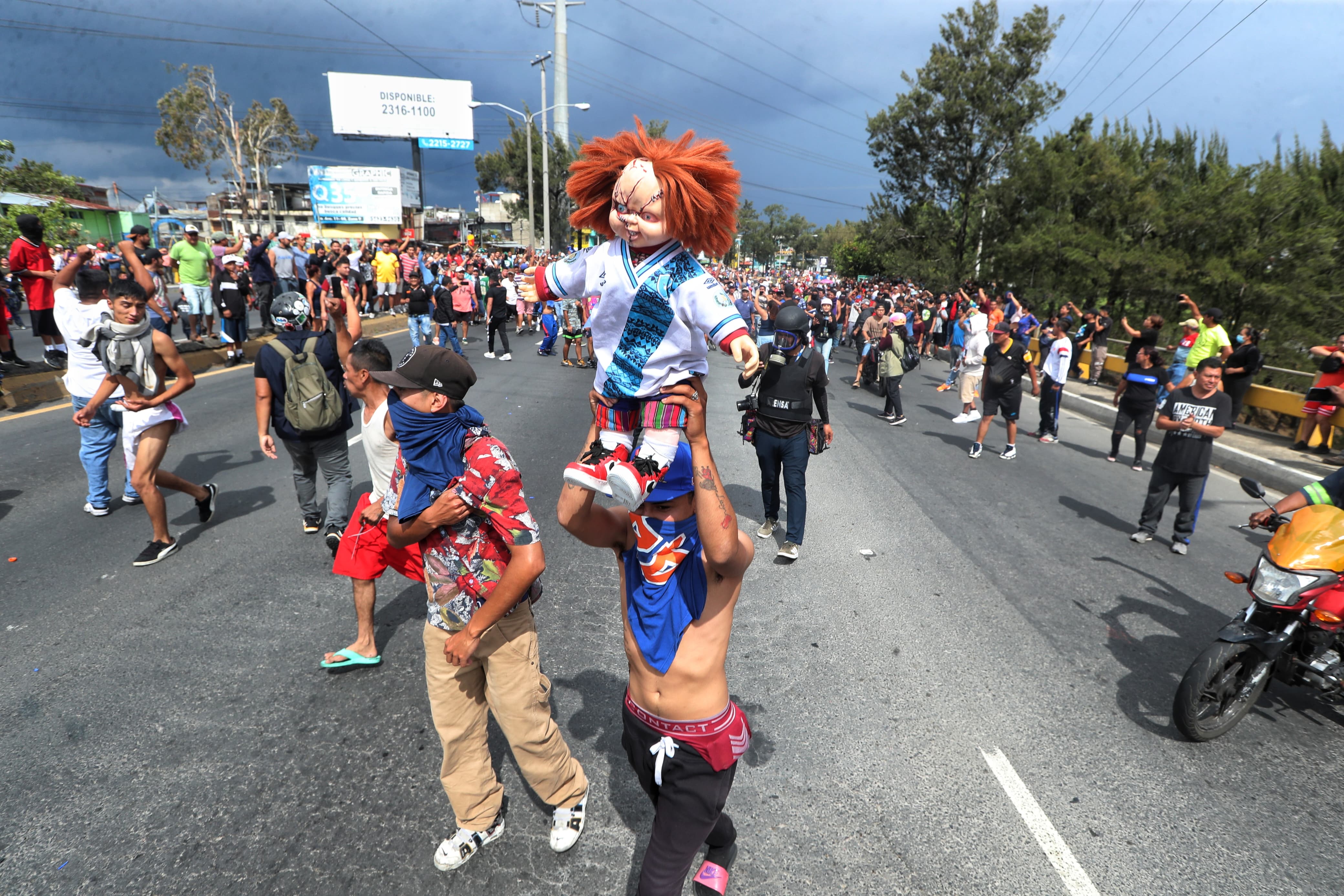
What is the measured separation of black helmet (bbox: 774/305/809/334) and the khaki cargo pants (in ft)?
10.6

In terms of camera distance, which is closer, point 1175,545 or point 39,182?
point 1175,545

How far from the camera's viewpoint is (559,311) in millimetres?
2580

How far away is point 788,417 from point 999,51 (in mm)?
31940

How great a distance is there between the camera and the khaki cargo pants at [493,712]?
2.52 metres

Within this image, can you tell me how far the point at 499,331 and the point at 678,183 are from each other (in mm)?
14490

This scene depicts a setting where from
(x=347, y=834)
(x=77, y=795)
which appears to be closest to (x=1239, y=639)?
(x=347, y=834)

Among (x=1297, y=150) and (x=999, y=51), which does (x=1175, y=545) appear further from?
(x=999, y=51)

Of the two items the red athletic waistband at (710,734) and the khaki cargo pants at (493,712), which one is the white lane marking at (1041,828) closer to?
the red athletic waistband at (710,734)

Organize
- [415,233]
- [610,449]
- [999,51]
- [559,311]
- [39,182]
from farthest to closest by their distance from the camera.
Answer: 1. [415,233]
2. [999,51]
3. [39,182]
4. [559,311]
5. [610,449]

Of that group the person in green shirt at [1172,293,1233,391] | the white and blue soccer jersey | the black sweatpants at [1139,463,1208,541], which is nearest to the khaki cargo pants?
the white and blue soccer jersey

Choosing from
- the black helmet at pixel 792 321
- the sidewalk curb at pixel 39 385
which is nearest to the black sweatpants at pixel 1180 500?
the black helmet at pixel 792 321

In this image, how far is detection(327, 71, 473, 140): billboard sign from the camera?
50531 millimetres

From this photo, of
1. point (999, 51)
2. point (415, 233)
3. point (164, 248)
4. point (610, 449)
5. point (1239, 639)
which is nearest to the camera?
point (610, 449)

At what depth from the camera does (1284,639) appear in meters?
3.54
